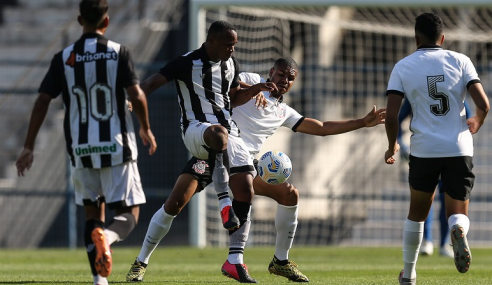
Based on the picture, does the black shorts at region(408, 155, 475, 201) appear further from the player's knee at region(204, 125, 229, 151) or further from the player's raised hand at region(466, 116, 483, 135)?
the player's knee at region(204, 125, 229, 151)

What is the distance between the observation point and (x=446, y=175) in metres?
6.67

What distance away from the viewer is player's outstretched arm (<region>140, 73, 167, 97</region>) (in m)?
7.43

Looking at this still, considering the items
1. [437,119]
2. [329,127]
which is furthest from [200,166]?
[437,119]

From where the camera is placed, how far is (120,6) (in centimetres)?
1958

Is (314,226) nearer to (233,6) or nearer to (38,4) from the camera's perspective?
(233,6)

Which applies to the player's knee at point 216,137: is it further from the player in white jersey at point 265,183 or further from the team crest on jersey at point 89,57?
the team crest on jersey at point 89,57

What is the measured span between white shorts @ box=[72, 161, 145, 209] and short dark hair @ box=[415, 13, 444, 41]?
2143mm

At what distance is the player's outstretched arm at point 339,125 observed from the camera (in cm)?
802

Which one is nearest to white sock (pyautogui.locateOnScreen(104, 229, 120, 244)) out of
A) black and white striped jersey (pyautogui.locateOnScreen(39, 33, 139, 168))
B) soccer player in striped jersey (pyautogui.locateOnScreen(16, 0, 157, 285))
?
soccer player in striped jersey (pyautogui.locateOnScreen(16, 0, 157, 285))

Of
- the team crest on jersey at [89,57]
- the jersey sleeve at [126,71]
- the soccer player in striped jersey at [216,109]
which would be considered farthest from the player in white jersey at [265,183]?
the team crest on jersey at [89,57]

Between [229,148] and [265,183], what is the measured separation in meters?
0.56

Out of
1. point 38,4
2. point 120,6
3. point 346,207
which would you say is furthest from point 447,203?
point 38,4

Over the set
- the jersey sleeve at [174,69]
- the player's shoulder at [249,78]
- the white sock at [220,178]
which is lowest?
the white sock at [220,178]

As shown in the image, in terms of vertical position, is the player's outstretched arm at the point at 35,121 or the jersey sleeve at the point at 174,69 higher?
the jersey sleeve at the point at 174,69
